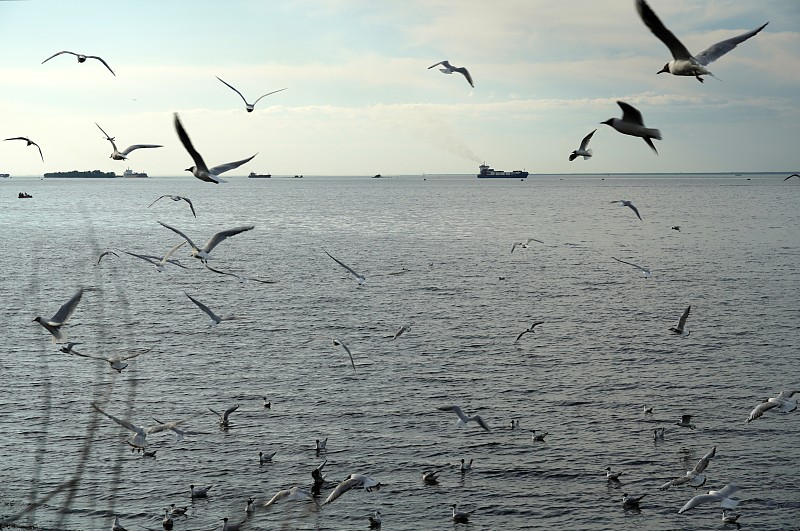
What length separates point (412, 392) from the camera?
37.7m

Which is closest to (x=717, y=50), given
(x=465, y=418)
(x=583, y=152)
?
(x=583, y=152)

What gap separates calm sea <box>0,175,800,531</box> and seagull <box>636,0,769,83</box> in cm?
946

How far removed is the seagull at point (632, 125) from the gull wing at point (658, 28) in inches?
52.4

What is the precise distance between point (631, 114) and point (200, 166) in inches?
363

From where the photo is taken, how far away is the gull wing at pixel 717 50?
16.1m

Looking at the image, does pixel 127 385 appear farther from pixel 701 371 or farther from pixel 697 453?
pixel 701 371

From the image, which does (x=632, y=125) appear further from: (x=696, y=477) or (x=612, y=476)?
(x=696, y=477)

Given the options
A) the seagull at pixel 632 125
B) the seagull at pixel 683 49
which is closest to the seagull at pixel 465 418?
the seagull at pixel 632 125

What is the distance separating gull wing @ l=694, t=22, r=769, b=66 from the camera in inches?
633

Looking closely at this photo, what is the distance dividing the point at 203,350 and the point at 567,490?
25276mm

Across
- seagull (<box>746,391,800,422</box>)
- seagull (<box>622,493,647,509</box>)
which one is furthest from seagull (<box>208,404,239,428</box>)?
seagull (<box>746,391,800,422</box>)

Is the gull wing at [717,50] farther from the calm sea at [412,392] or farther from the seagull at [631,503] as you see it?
the seagull at [631,503]

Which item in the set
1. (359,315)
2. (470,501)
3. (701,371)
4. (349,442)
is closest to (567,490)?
(470,501)

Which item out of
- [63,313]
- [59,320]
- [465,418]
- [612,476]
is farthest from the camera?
[465,418]
